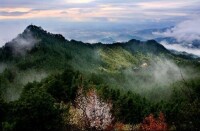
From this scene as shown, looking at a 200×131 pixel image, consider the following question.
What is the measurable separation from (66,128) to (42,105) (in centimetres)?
866

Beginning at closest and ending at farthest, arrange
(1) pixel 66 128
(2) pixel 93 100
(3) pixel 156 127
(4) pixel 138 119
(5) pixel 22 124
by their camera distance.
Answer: (5) pixel 22 124 < (1) pixel 66 128 < (3) pixel 156 127 < (2) pixel 93 100 < (4) pixel 138 119

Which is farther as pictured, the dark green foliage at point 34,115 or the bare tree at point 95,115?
the bare tree at point 95,115

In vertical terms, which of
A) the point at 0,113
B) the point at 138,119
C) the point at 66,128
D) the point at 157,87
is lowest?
the point at 157,87

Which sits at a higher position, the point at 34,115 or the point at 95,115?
the point at 34,115

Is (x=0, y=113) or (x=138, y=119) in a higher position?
(x=0, y=113)

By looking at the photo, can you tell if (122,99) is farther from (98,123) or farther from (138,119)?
(98,123)

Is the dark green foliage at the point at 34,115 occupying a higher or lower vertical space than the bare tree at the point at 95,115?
higher

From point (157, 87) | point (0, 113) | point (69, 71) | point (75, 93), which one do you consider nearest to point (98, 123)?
point (0, 113)

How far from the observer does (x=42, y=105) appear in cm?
7744

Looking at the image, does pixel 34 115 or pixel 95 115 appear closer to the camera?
pixel 34 115

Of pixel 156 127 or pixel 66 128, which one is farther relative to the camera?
pixel 156 127

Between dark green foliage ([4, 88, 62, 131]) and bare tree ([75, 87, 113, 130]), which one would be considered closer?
dark green foliage ([4, 88, 62, 131])

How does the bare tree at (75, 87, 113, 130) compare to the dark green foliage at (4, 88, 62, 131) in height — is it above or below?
below

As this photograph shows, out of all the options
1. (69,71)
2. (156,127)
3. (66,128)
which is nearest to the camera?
(66,128)
